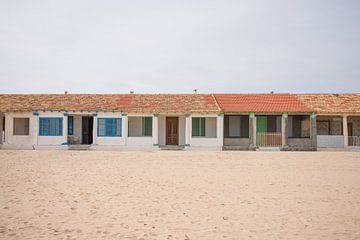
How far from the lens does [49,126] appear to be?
20.7 m

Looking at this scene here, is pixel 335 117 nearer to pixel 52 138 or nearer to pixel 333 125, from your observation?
pixel 333 125

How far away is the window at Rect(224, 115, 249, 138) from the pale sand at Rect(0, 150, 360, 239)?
424 inches

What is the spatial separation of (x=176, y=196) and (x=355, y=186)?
15.5 feet

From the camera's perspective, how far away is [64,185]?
26.3ft

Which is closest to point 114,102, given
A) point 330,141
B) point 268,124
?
point 268,124

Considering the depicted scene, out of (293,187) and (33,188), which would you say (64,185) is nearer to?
(33,188)

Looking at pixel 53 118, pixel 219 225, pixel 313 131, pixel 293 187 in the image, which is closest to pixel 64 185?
pixel 219 225

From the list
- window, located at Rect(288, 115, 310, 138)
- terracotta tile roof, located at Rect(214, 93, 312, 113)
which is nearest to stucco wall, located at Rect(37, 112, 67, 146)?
terracotta tile roof, located at Rect(214, 93, 312, 113)

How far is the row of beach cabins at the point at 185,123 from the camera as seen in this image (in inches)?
795

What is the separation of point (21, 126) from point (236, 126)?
15.6 m

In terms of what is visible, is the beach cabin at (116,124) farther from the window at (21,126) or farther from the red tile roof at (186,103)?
the window at (21,126)

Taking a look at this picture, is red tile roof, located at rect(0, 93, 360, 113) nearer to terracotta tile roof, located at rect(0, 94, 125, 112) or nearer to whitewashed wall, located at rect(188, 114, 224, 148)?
terracotta tile roof, located at rect(0, 94, 125, 112)

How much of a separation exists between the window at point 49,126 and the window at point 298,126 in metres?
15.5

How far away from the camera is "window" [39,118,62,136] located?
20.6 m
